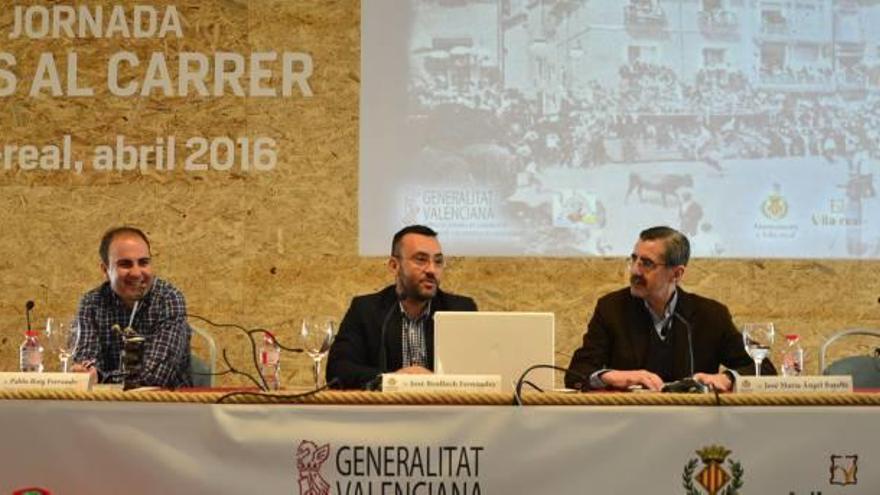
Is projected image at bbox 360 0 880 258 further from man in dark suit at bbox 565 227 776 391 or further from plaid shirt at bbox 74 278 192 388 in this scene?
plaid shirt at bbox 74 278 192 388

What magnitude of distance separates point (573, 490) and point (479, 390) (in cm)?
35

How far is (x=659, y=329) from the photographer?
4371 millimetres

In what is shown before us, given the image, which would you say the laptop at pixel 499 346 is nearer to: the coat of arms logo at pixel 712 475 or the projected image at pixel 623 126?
the coat of arms logo at pixel 712 475

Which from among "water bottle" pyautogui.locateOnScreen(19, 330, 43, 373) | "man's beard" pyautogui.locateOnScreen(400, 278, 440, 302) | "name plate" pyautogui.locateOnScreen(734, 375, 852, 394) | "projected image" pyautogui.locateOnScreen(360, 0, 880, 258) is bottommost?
"name plate" pyautogui.locateOnScreen(734, 375, 852, 394)

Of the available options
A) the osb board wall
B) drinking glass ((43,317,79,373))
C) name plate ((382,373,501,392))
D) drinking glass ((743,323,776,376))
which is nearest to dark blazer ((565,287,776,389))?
drinking glass ((743,323,776,376))

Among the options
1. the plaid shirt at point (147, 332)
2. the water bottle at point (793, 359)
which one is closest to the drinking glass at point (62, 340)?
the plaid shirt at point (147, 332)

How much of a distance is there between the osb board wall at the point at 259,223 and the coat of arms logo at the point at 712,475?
329cm

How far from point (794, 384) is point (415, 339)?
1843 millimetres

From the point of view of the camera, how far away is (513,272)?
575 centimetres

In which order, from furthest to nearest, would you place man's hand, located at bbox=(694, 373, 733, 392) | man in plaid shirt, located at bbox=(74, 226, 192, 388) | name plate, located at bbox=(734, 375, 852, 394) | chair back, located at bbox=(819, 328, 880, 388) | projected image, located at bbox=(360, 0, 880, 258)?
1. projected image, located at bbox=(360, 0, 880, 258)
2. chair back, located at bbox=(819, 328, 880, 388)
3. man in plaid shirt, located at bbox=(74, 226, 192, 388)
4. man's hand, located at bbox=(694, 373, 733, 392)
5. name plate, located at bbox=(734, 375, 852, 394)

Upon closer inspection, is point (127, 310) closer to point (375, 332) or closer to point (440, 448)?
point (375, 332)

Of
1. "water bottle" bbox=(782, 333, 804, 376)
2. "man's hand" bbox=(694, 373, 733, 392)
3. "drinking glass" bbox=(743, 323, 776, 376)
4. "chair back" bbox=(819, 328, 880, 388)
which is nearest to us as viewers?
"man's hand" bbox=(694, 373, 733, 392)

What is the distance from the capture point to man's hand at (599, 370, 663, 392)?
350cm

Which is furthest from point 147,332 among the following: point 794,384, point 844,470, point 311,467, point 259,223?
point 844,470
